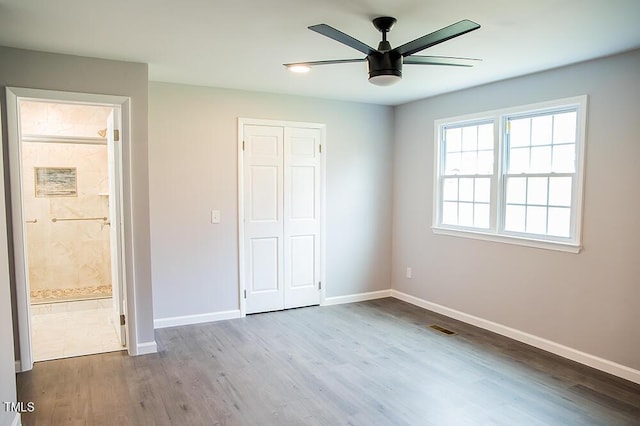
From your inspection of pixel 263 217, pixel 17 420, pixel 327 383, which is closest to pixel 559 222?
pixel 327 383

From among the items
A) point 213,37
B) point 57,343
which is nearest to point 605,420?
point 213,37

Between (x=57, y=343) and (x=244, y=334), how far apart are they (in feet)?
5.61

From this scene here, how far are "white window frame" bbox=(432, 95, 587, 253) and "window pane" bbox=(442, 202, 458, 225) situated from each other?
0.15 feet

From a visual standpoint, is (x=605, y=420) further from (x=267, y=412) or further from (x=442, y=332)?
(x=267, y=412)

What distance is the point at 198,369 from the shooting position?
342 centimetres

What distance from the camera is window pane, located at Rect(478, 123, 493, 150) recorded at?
4.39 m

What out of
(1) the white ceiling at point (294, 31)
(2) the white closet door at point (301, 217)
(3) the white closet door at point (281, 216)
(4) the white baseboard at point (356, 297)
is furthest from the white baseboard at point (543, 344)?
(1) the white ceiling at point (294, 31)

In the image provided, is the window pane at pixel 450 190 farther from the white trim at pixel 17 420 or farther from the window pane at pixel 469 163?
the white trim at pixel 17 420

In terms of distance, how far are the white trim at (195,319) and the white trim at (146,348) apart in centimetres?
57

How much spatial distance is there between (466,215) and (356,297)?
5.70 ft

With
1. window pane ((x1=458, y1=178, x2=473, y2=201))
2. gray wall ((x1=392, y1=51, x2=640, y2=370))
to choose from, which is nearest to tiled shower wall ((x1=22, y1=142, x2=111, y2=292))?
gray wall ((x1=392, y1=51, x2=640, y2=370))

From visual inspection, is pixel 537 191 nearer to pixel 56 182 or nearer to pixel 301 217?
pixel 301 217

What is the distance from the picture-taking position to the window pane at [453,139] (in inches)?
188

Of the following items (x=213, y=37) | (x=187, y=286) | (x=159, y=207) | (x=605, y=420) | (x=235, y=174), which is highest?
(x=213, y=37)
